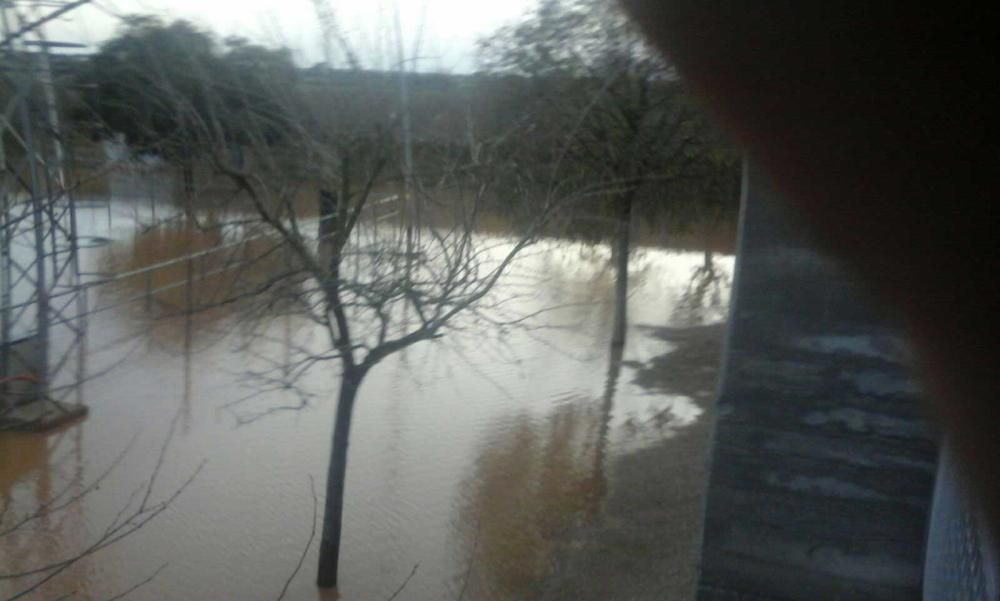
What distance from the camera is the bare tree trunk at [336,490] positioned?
274 inches

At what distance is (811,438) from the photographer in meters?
5.03

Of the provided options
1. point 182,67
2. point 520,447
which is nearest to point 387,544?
point 520,447

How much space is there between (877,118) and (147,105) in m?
7.75

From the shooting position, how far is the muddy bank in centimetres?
677

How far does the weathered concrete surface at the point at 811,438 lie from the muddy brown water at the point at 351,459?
2.07 m

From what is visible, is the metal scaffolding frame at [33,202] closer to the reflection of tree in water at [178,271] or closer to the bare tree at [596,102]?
the reflection of tree in water at [178,271]

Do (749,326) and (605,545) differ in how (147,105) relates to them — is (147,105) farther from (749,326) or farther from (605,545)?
(749,326)

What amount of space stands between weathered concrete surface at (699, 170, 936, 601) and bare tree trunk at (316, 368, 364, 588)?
2804mm

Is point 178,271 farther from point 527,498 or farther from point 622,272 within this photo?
point 527,498

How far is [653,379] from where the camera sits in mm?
12258

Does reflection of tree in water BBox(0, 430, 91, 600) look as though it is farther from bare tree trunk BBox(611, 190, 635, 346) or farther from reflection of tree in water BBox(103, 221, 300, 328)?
bare tree trunk BBox(611, 190, 635, 346)

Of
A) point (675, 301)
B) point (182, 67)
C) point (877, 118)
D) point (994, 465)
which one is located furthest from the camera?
point (675, 301)

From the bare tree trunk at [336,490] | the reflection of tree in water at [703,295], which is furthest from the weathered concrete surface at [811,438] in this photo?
the reflection of tree in water at [703,295]

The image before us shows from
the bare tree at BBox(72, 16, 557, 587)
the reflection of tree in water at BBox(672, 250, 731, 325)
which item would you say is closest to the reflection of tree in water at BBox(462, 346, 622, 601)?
the bare tree at BBox(72, 16, 557, 587)
